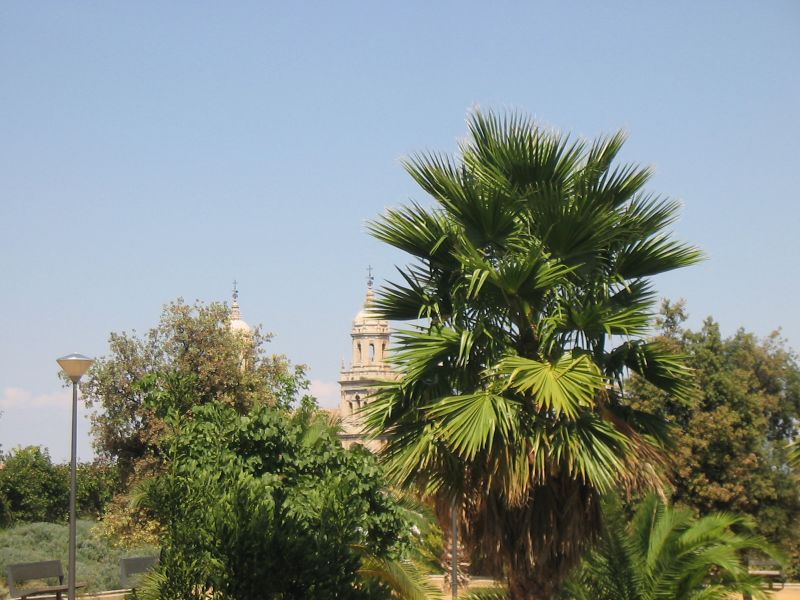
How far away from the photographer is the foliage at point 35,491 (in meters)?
50.6

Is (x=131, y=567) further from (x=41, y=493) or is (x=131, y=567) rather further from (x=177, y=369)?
(x=41, y=493)

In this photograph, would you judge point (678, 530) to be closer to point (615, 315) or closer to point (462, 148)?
point (615, 315)

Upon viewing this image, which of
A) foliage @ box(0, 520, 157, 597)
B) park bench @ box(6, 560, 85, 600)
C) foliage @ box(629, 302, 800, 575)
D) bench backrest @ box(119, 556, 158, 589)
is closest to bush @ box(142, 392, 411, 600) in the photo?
park bench @ box(6, 560, 85, 600)

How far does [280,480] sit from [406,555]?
7.01 feet

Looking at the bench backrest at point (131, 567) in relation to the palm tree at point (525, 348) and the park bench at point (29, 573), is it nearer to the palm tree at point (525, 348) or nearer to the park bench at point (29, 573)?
the park bench at point (29, 573)

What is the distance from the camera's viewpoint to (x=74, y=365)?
16844 mm

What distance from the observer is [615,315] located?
10.5 m

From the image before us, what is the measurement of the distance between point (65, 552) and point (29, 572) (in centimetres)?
1008

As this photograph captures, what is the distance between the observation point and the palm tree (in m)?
10.1

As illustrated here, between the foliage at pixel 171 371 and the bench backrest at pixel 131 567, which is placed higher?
the foliage at pixel 171 371

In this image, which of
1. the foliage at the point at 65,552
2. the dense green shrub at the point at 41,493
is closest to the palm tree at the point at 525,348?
the foliage at the point at 65,552

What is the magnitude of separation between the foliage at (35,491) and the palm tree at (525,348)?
42.5 m

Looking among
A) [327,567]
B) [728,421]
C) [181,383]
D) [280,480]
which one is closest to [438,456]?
[327,567]

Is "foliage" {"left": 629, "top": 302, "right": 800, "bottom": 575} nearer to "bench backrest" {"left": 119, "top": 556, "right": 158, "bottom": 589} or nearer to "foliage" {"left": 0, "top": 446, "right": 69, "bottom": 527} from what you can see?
"bench backrest" {"left": 119, "top": 556, "right": 158, "bottom": 589}
